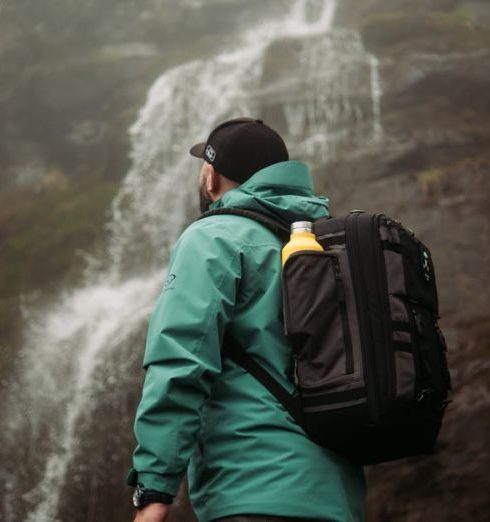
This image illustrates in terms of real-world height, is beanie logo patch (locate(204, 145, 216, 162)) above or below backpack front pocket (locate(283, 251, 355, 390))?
above

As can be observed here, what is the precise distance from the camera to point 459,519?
5277mm

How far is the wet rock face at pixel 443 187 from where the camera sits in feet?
18.1

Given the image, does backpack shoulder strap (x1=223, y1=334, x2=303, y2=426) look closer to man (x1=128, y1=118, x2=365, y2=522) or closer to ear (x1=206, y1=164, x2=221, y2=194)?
man (x1=128, y1=118, x2=365, y2=522)

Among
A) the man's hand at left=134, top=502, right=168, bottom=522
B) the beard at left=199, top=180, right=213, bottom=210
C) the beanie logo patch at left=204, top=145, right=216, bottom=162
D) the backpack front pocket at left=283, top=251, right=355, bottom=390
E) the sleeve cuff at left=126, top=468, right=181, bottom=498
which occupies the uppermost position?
the beanie logo patch at left=204, top=145, right=216, bottom=162

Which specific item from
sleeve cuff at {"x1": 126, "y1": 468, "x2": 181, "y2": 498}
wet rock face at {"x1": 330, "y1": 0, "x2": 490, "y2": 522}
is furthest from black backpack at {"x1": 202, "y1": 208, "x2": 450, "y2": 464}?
wet rock face at {"x1": 330, "y1": 0, "x2": 490, "y2": 522}

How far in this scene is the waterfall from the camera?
7.14 meters

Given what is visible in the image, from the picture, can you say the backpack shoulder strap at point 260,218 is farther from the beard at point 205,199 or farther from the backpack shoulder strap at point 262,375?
the backpack shoulder strap at point 262,375

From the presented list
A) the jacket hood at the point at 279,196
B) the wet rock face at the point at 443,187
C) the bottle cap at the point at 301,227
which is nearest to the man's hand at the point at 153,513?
the bottle cap at the point at 301,227

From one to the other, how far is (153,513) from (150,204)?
8.54 meters

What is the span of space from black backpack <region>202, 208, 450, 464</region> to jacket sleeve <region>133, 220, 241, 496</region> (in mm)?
192

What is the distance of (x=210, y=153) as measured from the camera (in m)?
3.10

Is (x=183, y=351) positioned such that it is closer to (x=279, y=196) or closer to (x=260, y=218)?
(x=260, y=218)

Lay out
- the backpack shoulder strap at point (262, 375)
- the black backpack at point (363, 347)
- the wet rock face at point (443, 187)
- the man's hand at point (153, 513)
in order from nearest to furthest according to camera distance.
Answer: the man's hand at point (153, 513) < the black backpack at point (363, 347) < the backpack shoulder strap at point (262, 375) < the wet rock face at point (443, 187)

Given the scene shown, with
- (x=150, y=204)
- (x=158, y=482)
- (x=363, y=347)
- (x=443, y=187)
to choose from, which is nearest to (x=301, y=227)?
(x=363, y=347)
